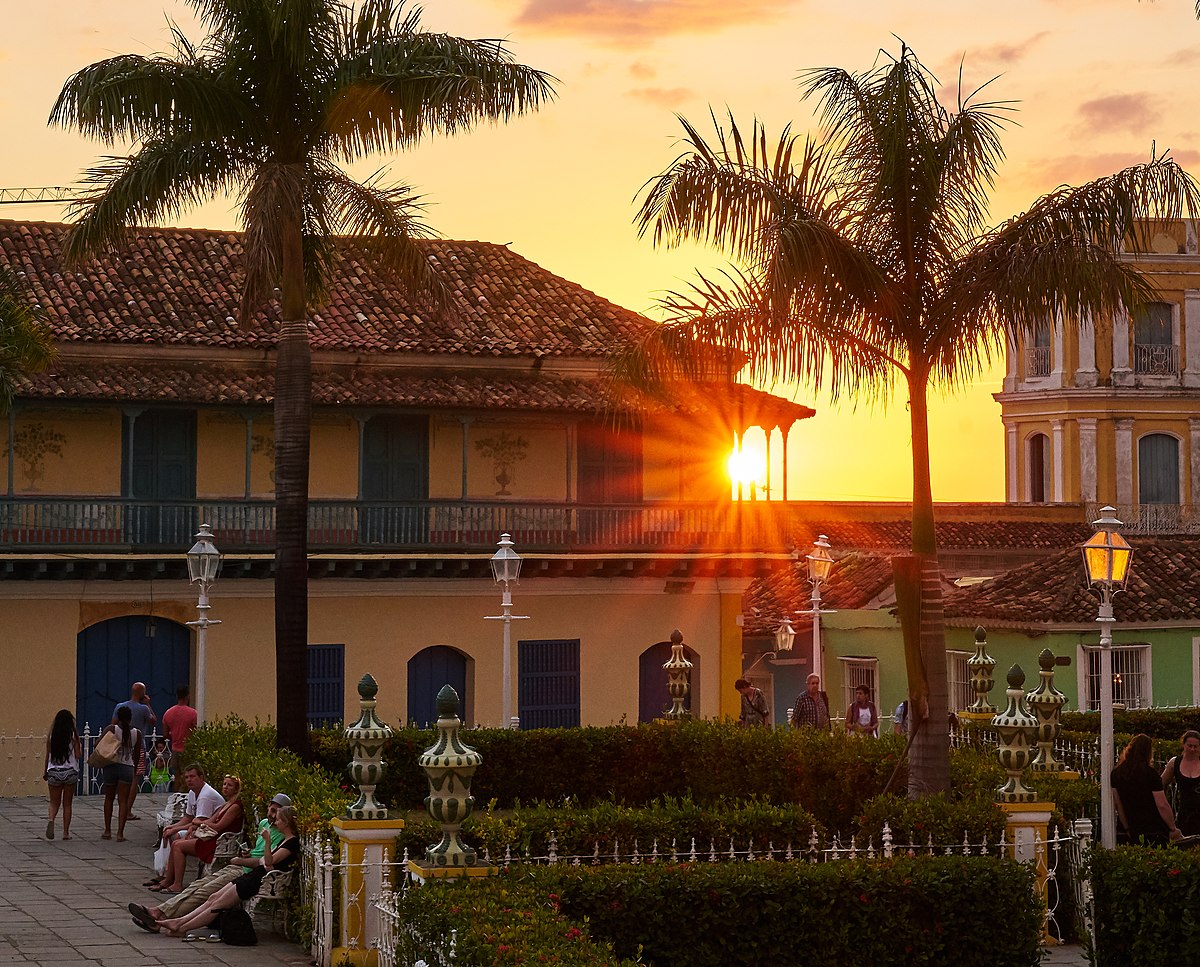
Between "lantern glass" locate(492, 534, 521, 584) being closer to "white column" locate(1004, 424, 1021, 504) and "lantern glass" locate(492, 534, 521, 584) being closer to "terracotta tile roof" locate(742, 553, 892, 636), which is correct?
"terracotta tile roof" locate(742, 553, 892, 636)

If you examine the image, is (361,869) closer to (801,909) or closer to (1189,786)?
(801,909)

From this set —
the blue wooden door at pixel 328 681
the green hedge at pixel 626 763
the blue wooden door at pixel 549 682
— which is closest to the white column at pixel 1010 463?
the blue wooden door at pixel 549 682

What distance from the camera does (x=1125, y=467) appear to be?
5138 centimetres

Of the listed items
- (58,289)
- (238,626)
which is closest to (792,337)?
(238,626)

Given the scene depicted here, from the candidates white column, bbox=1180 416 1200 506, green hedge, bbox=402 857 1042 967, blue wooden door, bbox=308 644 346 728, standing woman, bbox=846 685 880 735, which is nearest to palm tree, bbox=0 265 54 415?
blue wooden door, bbox=308 644 346 728

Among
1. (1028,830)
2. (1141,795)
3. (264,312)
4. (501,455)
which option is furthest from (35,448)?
(1028,830)

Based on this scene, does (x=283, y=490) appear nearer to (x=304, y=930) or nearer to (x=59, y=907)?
(x=59, y=907)

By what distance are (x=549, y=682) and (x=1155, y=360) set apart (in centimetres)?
2606

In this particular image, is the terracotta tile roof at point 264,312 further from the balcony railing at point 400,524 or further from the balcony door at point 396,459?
the balcony railing at point 400,524

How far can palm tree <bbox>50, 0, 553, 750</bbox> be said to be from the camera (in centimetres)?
Answer: 2003

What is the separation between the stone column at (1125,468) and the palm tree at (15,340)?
33.5m

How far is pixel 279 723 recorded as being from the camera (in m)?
20.1

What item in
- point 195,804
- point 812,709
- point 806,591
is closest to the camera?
point 195,804

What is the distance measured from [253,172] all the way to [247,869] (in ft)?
29.7
